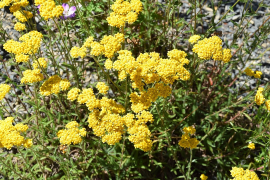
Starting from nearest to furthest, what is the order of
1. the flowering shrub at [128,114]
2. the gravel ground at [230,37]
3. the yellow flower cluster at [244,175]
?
the yellow flower cluster at [244,175] < the flowering shrub at [128,114] < the gravel ground at [230,37]

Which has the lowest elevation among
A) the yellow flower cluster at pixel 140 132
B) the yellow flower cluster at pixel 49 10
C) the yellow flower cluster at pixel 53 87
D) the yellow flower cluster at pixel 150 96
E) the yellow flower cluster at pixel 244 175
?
the yellow flower cluster at pixel 244 175

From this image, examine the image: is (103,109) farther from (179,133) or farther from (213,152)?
(213,152)

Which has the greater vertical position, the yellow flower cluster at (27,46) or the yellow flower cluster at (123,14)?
the yellow flower cluster at (123,14)

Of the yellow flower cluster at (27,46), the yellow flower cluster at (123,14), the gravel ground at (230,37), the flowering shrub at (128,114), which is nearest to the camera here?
→ the flowering shrub at (128,114)

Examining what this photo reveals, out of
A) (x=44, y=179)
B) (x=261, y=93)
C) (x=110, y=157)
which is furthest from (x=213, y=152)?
(x=44, y=179)

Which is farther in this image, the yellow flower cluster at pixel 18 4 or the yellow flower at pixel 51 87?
the yellow flower cluster at pixel 18 4

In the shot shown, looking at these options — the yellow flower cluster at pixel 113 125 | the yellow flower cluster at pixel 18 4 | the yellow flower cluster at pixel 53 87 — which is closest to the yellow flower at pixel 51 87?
the yellow flower cluster at pixel 53 87

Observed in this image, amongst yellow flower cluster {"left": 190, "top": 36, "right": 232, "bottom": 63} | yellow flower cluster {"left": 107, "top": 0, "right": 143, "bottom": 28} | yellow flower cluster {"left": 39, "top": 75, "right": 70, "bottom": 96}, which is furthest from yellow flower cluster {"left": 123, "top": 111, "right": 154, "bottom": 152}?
yellow flower cluster {"left": 107, "top": 0, "right": 143, "bottom": 28}

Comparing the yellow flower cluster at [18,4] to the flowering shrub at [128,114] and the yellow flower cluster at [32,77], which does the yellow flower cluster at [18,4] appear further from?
the yellow flower cluster at [32,77]

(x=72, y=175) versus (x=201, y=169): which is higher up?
(x=72, y=175)
